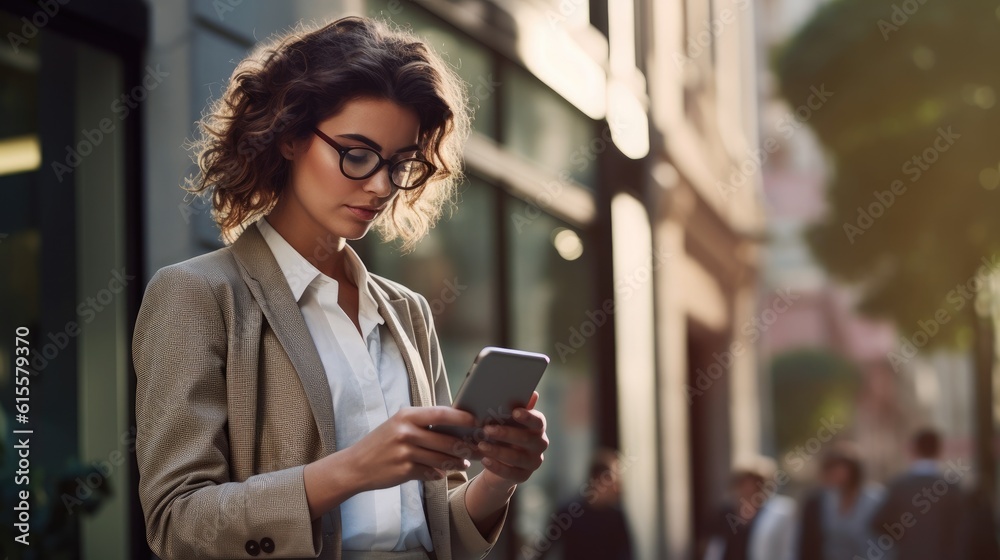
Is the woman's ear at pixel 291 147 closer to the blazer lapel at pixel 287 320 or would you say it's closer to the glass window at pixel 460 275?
the blazer lapel at pixel 287 320

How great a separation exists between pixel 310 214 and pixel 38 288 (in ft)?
10.3

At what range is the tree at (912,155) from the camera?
9.77m

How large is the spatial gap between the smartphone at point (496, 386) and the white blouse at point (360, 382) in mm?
217

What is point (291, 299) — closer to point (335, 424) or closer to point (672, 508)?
point (335, 424)

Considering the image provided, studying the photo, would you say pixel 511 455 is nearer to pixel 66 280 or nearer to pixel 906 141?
pixel 66 280

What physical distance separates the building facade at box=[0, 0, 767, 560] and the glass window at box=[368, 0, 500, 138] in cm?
2

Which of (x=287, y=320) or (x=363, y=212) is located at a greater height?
(x=363, y=212)

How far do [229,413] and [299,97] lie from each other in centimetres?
51

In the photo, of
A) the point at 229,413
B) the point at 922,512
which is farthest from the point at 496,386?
the point at 922,512

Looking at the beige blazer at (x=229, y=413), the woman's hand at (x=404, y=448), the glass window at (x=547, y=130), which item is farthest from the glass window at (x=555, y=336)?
the woman's hand at (x=404, y=448)

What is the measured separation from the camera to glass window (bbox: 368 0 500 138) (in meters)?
6.65

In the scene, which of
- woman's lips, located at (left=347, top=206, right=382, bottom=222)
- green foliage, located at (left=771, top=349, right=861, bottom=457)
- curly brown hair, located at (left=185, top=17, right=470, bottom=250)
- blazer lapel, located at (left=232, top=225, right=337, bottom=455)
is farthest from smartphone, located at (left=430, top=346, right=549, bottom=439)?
green foliage, located at (left=771, top=349, right=861, bottom=457)

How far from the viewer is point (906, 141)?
10.5 m

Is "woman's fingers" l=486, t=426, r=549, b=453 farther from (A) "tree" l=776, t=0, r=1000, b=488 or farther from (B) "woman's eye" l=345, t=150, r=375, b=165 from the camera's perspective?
(A) "tree" l=776, t=0, r=1000, b=488
